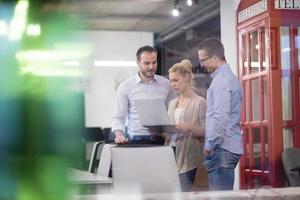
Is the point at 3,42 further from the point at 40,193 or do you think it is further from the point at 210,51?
the point at 210,51

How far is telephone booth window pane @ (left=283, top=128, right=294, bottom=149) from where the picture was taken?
1865 mm

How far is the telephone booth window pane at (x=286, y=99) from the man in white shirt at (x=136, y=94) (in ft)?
2.58

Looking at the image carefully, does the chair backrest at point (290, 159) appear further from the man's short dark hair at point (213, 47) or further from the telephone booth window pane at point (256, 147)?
the man's short dark hair at point (213, 47)

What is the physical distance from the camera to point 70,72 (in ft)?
0.79

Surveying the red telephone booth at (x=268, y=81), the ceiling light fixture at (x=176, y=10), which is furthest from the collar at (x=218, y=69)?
the ceiling light fixture at (x=176, y=10)

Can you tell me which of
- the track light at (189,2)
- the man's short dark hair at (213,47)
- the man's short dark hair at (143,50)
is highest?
the track light at (189,2)

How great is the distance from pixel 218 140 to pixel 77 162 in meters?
1.28

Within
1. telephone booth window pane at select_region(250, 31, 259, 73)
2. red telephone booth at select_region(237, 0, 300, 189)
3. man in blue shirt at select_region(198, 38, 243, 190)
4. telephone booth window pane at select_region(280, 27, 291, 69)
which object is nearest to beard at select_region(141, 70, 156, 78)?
man in blue shirt at select_region(198, 38, 243, 190)

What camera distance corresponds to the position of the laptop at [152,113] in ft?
4.06

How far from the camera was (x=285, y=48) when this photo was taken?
183cm

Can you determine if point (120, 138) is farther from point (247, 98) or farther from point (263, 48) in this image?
point (263, 48)

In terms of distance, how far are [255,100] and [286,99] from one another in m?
0.23

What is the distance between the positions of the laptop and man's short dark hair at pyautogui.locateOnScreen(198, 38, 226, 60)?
288 mm

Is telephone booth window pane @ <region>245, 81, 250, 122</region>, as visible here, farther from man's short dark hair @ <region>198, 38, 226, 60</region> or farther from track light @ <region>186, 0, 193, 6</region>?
track light @ <region>186, 0, 193, 6</region>
